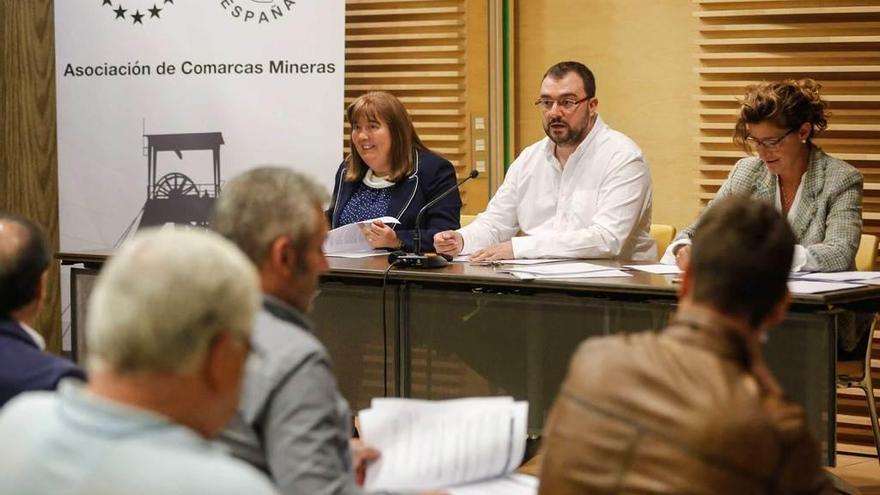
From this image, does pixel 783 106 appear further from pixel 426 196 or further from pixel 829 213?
pixel 426 196

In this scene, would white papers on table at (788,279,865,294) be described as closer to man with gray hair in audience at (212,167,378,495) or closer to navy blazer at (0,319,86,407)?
man with gray hair in audience at (212,167,378,495)

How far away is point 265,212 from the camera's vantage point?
203 cm

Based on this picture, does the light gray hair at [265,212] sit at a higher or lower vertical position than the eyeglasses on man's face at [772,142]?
lower

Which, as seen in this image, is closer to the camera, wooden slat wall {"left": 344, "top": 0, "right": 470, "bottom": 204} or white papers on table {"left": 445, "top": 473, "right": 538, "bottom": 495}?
white papers on table {"left": 445, "top": 473, "right": 538, "bottom": 495}

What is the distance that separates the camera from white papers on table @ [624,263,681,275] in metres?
4.13

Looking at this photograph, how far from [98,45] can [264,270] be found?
458cm

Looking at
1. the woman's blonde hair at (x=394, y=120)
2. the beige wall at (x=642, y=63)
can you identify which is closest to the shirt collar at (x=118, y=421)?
the woman's blonde hair at (x=394, y=120)

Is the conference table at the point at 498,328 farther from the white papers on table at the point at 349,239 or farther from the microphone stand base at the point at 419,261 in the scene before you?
the white papers on table at the point at 349,239

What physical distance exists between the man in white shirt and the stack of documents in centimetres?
40

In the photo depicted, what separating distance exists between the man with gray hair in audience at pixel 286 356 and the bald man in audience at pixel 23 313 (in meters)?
0.48

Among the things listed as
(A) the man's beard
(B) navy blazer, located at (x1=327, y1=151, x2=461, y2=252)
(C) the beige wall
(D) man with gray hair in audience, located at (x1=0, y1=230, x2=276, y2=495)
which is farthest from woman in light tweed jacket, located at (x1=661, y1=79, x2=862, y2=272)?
(D) man with gray hair in audience, located at (x1=0, y1=230, x2=276, y2=495)

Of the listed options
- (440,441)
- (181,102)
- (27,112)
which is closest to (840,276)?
(440,441)

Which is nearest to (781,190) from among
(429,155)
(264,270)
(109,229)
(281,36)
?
(429,155)

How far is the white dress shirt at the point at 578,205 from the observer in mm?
4754
